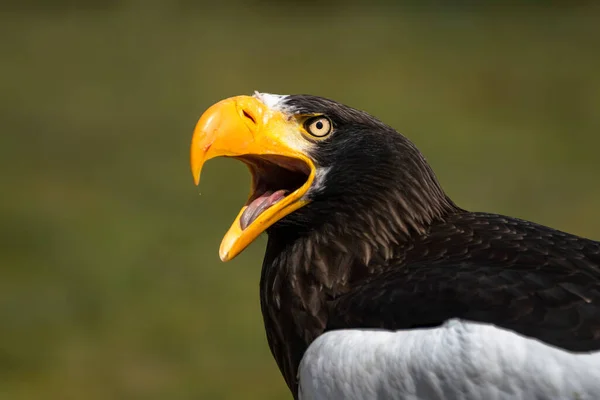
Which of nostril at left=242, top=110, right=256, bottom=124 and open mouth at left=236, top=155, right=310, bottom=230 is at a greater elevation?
nostril at left=242, top=110, right=256, bottom=124

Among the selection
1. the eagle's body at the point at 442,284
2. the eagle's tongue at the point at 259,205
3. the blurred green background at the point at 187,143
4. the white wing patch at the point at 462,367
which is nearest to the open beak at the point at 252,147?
the eagle's tongue at the point at 259,205

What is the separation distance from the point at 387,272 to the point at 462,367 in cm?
49

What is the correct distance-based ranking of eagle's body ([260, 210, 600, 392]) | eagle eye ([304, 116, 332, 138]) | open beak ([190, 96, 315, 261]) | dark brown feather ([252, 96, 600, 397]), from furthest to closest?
eagle eye ([304, 116, 332, 138]), open beak ([190, 96, 315, 261]), dark brown feather ([252, 96, 600, 397]), eagle's body ([260, 210, 600, 392])

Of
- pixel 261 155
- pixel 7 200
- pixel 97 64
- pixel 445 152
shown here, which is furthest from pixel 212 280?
pixel 97 64

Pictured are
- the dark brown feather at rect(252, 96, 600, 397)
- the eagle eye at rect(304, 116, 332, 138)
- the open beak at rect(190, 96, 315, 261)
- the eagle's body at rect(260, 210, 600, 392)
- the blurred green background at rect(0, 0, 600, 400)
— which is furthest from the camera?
the blurred green background at rect(0, 0, 600, 400)

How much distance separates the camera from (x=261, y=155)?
279cm

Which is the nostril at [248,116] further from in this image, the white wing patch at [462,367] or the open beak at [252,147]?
the white wing patch at [462,367]

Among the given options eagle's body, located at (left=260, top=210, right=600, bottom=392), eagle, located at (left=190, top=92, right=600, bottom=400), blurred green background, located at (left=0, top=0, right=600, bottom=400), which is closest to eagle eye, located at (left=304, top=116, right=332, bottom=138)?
eagle, located at (left=190, top=92, right=600, bottom=400)

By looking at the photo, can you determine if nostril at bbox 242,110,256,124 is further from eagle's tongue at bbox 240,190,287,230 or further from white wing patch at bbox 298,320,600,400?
white wing patch at bbox 298,320,600,400

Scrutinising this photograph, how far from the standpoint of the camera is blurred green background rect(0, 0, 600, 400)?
6461mm

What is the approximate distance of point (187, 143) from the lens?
983 cm

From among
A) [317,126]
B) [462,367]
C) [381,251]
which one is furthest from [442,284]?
[317,126]

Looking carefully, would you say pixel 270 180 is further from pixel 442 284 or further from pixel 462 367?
pixel 462 367

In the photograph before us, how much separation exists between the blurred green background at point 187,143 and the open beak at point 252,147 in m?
3.21
